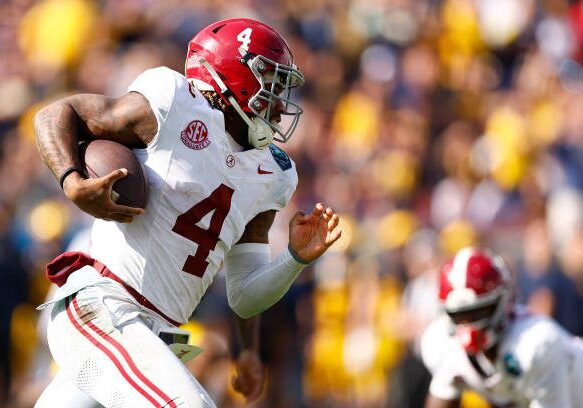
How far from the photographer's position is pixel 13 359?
8977mm

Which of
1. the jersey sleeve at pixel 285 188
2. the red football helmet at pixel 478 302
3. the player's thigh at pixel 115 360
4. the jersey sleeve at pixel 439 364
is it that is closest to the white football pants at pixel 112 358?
the player's thigh at pixel 115 360

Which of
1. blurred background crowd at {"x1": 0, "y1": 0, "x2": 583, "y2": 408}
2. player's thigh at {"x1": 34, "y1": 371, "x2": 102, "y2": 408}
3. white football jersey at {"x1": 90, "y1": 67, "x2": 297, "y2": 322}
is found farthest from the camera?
blurred background crowd at {"x1": 0, "y1": 0, "x2": 583, "y2": 408}

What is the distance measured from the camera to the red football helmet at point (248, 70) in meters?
4.58

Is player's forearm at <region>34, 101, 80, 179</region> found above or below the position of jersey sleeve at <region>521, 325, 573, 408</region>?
above

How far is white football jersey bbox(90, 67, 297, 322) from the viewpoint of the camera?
4289 mm

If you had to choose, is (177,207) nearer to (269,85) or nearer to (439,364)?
(269,85)

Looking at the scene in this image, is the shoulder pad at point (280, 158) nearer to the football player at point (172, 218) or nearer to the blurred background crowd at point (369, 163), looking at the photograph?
the football player at point (172, 218)

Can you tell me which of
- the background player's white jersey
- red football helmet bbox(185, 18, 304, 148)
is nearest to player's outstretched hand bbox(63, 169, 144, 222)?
red football helmet bbox(185, 18, 304, 148)

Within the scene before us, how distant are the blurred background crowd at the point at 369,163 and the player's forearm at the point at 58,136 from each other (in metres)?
3.06

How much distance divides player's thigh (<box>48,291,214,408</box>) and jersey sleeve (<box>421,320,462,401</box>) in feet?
9.47

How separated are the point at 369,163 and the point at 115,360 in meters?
6.65

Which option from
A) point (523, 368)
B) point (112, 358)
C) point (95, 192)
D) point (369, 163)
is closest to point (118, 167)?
point (95, 192)

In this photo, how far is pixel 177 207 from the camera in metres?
4.34

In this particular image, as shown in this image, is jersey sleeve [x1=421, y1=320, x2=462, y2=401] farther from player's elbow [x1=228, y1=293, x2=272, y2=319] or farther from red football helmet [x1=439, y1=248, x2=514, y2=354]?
→ player's elbow [x1=228, y1=293, x2=272, y2=319]
